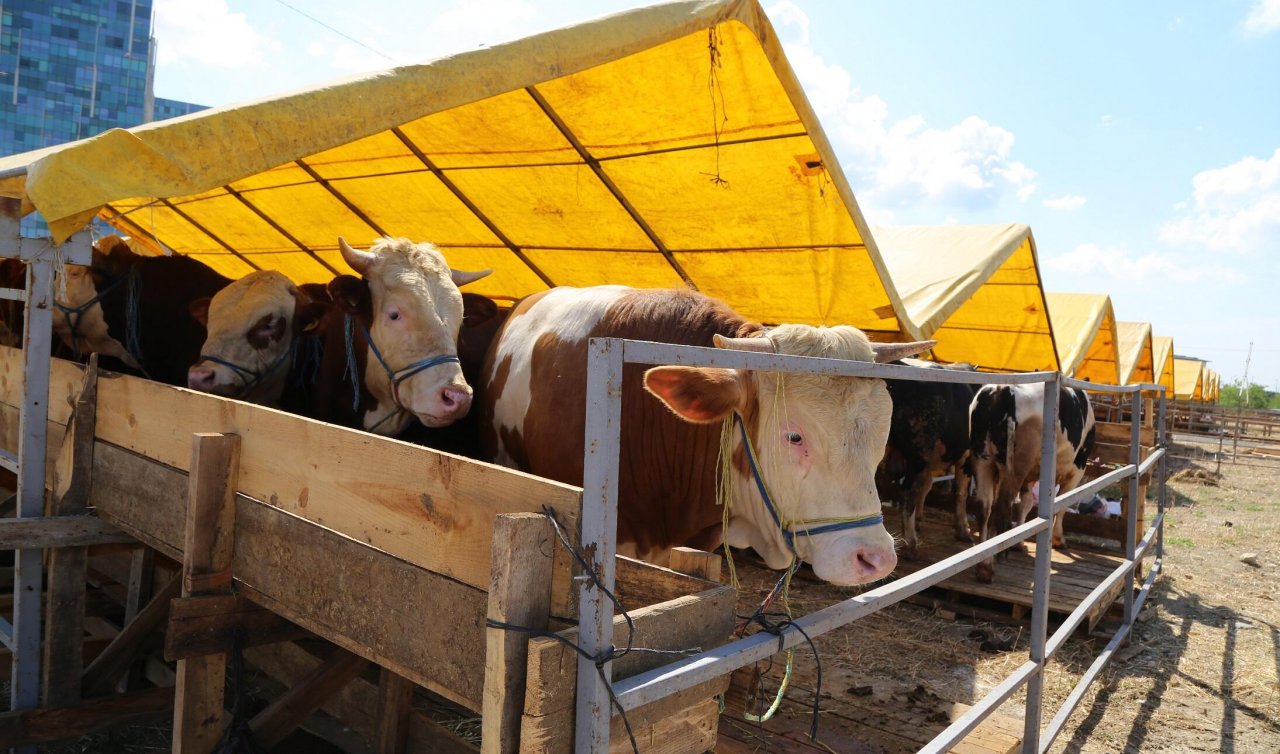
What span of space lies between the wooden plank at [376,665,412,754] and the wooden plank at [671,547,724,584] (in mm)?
1832

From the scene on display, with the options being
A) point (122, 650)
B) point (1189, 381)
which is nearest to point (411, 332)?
point (122, 650)

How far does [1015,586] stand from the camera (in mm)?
6609

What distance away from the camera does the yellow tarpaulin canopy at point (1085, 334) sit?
10.9 metres

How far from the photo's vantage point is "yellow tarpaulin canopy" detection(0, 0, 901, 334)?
2.64 m

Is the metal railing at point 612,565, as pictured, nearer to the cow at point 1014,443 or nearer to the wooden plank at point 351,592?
the wooden plank at point 351,592

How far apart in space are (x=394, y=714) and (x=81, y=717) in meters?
1.15

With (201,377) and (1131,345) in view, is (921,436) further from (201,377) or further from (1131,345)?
(1131,345)

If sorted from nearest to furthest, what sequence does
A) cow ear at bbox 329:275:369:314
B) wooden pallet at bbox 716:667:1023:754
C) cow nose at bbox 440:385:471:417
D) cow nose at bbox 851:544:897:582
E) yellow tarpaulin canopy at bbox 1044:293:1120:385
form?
1. cow nose at bbox 851:544:897:582
2. wooden pallet at bbox 716:667:1023:754
3. cow nose at bbox 440:385:471:417
4. cow ear at bbox 329:275:369:314
5. yellow tarpaulin canopy at bbox 1044:293:1120:385

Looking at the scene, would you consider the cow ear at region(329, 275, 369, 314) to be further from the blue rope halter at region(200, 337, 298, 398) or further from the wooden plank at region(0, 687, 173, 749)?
the wooden plank at region(0, 687, 173, 749)

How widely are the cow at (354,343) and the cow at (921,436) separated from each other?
202 inches

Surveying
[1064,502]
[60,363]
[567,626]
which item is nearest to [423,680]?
[567,626]

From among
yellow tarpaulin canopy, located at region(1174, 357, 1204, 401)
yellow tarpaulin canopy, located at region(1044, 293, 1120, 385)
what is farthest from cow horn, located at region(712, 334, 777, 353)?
yellow tarpaulin canopy, located at region(1174, 357, 1204, 401)

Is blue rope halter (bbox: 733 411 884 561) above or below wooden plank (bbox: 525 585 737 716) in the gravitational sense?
above

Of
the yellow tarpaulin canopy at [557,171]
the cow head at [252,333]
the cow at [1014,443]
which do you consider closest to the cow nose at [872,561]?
the yellow tarpaulin canopy at [557,171]
